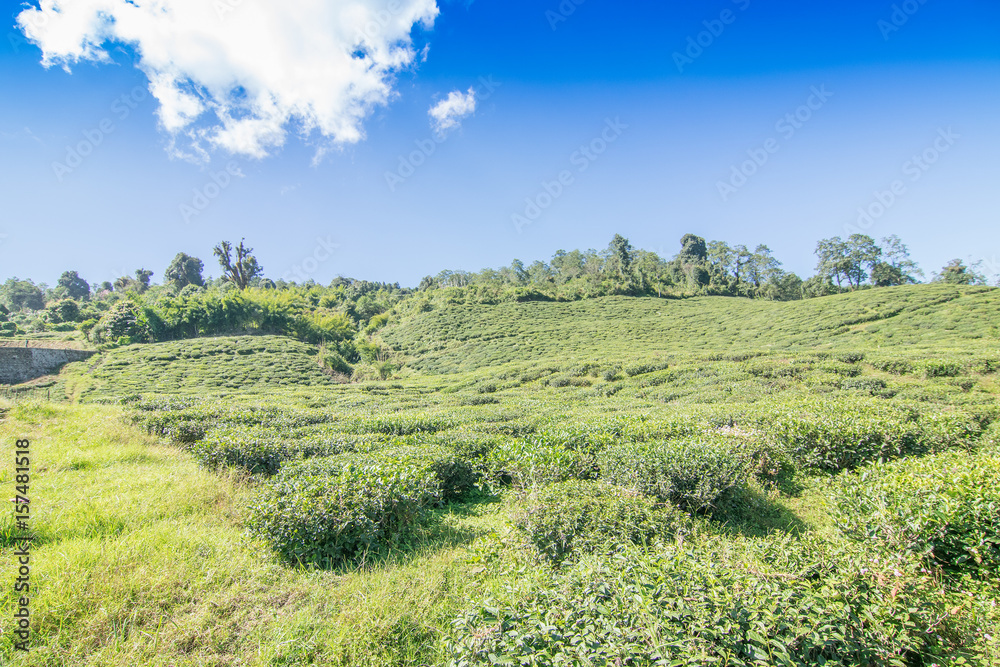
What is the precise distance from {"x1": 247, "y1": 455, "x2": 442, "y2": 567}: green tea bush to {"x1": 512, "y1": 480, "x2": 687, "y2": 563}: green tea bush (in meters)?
1.85

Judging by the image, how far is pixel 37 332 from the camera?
59.3m

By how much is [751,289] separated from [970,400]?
7236cm

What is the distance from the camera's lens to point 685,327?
54.7m

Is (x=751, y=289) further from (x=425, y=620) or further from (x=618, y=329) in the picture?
(x=425, y=620)

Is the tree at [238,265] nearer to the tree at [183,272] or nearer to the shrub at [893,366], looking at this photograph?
the tree at [183,272]

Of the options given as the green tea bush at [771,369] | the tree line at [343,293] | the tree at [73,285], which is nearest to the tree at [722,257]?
the tree line at [343,293]

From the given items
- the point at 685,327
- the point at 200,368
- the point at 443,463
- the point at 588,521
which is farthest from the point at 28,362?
the point at 685,327

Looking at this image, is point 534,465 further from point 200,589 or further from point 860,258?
point 860,258

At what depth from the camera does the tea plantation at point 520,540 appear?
321 centimetres

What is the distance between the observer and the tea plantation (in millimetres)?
3211

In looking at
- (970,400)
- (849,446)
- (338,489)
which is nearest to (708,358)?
(970,400)

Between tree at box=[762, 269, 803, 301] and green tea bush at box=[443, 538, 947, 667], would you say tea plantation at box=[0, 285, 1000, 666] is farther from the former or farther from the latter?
tree at box=[762, 269, 803, 301]

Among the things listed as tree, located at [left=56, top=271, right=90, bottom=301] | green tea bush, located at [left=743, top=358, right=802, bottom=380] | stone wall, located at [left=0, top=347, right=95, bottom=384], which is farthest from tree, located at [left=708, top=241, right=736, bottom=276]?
tree, located at [left=56, top=271, right=90, bottom=301]

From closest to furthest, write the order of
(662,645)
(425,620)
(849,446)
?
1. (662,645)
2. (425,620)
3. (849,446)
